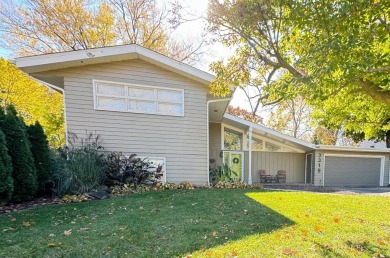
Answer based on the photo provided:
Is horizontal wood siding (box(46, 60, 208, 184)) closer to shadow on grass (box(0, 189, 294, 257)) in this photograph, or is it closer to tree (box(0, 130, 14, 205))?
tree (box(0, 130, 14, 205))

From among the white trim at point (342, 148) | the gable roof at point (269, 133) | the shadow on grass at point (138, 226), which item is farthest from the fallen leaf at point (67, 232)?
the white trim at point (342, 148)

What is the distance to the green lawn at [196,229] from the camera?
2904 millimetres

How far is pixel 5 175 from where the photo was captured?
4.86m

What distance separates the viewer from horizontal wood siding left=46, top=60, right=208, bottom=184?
7430mm

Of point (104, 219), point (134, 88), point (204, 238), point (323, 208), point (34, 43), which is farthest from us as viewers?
point (34, 43)

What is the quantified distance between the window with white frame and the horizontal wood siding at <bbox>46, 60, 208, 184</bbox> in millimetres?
159

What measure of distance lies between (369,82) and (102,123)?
7383 millimetres

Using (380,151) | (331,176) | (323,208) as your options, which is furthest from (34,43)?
(380,151)

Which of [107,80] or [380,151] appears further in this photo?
[380,151]

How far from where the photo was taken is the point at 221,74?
5605 mm

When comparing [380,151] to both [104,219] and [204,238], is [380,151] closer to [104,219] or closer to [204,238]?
Answer: [204,238]

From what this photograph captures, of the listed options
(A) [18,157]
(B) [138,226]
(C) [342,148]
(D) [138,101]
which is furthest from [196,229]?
(C) [342,148]

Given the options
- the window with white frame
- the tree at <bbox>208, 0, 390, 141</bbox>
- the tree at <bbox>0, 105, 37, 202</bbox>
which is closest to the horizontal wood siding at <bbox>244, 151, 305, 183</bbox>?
the window with white frame

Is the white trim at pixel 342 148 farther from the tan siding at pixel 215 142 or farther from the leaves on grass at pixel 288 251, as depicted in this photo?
the leaves on grass at pixel 288 251
